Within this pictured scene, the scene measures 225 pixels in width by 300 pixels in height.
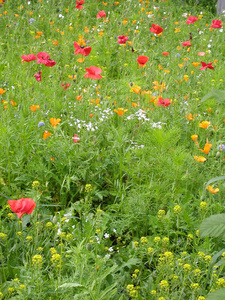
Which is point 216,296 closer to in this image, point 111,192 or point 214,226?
point 214,226

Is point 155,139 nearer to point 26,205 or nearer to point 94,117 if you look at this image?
point 94,117

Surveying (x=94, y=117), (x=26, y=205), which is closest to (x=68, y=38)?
(x=94, y=117)

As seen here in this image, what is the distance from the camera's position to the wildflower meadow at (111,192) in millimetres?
1448

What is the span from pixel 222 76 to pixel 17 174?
2230 mm

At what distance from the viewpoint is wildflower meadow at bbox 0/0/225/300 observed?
1.45 meters

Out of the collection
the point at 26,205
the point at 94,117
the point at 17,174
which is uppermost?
the point at 26,205

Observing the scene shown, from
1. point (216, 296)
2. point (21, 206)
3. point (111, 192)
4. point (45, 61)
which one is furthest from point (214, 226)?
point (45, 61)

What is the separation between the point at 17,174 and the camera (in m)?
2.20

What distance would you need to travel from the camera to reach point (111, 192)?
2.11 m

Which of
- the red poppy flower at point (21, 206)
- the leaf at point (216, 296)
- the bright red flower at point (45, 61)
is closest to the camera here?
the leaf at point (216, 296)

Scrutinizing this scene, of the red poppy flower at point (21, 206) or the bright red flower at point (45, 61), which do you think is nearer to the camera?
the red poppy flower at point (21, 206)

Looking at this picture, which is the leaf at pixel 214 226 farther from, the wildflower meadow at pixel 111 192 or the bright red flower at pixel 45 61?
the bright red flower at pixel 45 61

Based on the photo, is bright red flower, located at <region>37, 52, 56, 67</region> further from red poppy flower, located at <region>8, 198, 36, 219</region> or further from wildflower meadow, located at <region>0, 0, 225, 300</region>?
red poppy flower, located at <region>8, 198, 36, 219</region>

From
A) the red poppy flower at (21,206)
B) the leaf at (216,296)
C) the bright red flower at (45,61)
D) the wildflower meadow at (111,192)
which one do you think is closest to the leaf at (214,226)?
the wildflower meadow at (111,192)
